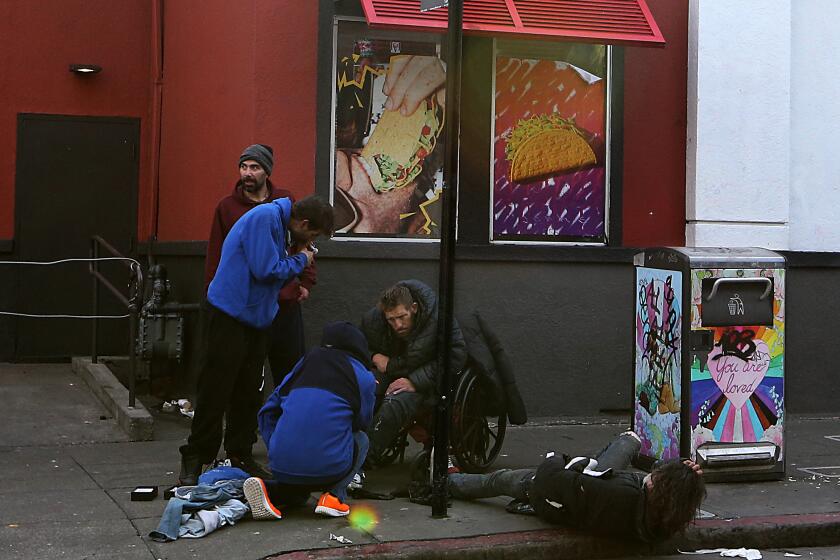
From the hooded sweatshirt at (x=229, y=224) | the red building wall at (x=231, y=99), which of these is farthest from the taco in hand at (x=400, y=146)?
the hooded sweatshirt at (x=229, y=224)

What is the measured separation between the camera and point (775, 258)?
24.7 ft

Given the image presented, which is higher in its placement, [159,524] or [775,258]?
[775,258]

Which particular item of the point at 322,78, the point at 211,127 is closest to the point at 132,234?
the point at 211,127

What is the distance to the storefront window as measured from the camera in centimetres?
983

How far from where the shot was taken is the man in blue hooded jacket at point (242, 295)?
6.81m

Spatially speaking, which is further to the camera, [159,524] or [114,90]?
[114,90]

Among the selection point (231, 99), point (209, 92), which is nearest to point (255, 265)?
point (231, 99)

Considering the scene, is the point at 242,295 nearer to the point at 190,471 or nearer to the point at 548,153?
the point at 190,471

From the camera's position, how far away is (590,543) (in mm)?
6105

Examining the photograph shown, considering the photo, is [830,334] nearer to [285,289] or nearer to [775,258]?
[775,258]

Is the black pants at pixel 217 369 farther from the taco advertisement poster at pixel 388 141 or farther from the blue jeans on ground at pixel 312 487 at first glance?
the taco advertisement poster at pixel 388 141

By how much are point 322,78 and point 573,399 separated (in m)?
3.33

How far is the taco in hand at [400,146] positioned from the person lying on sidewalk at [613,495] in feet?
11.9

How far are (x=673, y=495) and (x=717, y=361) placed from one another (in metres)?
1.91
